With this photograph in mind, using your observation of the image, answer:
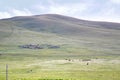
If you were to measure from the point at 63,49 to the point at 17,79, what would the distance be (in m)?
136

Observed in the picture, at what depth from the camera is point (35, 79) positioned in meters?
58.8

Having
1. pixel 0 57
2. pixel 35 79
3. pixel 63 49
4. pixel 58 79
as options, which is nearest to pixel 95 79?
pixel 58 79

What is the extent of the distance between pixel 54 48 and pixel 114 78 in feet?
453

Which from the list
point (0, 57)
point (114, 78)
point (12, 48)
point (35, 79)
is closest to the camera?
point (35, 79)

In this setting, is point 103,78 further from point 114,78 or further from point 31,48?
point 31,48

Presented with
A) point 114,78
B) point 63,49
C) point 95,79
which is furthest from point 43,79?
point 63,49

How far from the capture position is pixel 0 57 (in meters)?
146

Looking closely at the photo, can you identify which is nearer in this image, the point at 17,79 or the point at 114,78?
the point at 17,79

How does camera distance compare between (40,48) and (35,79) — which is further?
(40,48)

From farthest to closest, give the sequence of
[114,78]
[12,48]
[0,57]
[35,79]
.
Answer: [12,48]
[0,57]
[114,78]
[35,79]

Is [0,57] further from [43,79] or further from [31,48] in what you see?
[43,79]

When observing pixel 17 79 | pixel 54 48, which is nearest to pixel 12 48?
pixel 54 48

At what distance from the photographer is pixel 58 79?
6003 centimetres

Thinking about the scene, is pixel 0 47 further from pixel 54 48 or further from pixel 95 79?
pixel 95 79
